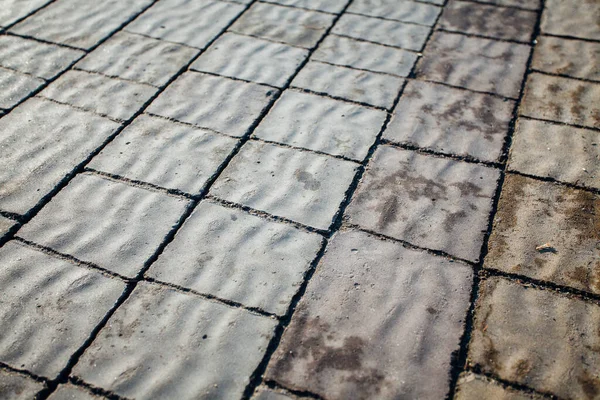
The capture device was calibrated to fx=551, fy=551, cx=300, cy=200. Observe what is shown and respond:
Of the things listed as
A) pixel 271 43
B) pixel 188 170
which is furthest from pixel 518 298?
pixel 271 43

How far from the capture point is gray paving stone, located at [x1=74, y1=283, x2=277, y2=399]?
233 cm

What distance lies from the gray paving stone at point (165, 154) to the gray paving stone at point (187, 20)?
1145mm

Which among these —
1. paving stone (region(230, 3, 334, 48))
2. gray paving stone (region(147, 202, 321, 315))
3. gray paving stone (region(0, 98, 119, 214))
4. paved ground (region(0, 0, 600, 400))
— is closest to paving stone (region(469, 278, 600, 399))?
paved ground (region(0, 0, 600, 400))

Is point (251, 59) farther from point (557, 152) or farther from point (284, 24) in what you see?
point (557, 152)

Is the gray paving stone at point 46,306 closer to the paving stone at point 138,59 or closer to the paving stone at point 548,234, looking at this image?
the paving stone at point 138,59

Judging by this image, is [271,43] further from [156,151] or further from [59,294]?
[59,294]

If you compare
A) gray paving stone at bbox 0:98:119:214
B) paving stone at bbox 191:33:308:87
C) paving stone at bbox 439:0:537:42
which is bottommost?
paving stone at bbox 439:0:537:42

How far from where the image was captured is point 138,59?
4.29 metres

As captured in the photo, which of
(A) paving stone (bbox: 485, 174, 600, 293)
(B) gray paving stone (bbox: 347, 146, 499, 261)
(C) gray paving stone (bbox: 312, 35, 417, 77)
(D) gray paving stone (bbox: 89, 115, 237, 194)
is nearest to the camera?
(A) paving stone (bbox: 485, 174, 600, 293)

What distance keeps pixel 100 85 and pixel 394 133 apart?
7.06 feet

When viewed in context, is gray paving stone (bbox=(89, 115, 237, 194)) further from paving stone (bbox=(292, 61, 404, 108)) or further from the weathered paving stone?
the weathered paving stone

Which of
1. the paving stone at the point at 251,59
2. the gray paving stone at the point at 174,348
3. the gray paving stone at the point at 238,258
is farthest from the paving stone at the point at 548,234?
the paving stone at the point at 251,59

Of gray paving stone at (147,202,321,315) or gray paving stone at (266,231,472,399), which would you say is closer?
gray paving stone at (266,231,472,399)

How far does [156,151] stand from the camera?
3.48m
